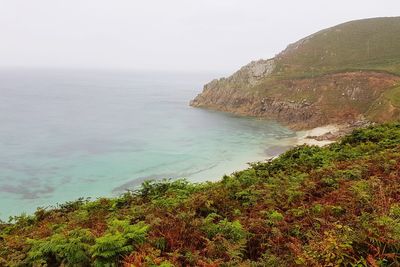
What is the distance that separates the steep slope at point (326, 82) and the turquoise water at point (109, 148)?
9269mm

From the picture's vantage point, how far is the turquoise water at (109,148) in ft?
133

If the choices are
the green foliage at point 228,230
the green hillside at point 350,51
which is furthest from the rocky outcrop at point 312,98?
the green foliage at point 228,230

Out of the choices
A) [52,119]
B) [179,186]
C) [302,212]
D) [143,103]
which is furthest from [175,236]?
[143,103]

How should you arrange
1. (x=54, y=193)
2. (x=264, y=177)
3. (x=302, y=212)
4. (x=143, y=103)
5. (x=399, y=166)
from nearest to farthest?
1. (x=302, y=212)
2. (x=399, y=166)
3. (x=264, y=177)
4. (x=54, y=193)
5. (x=143, y=103)

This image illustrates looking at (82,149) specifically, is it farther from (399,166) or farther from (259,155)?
(399,166)

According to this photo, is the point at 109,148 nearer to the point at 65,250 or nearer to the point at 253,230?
the point at 253,230

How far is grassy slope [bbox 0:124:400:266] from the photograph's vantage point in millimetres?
7531

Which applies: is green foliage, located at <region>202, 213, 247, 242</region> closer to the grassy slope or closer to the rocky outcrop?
the grassy slope

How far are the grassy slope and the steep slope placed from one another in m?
58.1

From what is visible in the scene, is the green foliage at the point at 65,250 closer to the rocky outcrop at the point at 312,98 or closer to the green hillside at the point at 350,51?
the rocky outcrop at the point at 312,98

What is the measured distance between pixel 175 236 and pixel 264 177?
446 inches

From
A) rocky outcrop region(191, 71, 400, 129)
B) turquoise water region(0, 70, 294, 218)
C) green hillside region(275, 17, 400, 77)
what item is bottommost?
turquoise water region(0, 70, 294, 218)

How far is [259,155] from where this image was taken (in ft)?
173

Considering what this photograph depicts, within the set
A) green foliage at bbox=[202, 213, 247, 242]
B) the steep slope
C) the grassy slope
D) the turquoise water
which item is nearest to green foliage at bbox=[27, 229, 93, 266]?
the grassy slope
